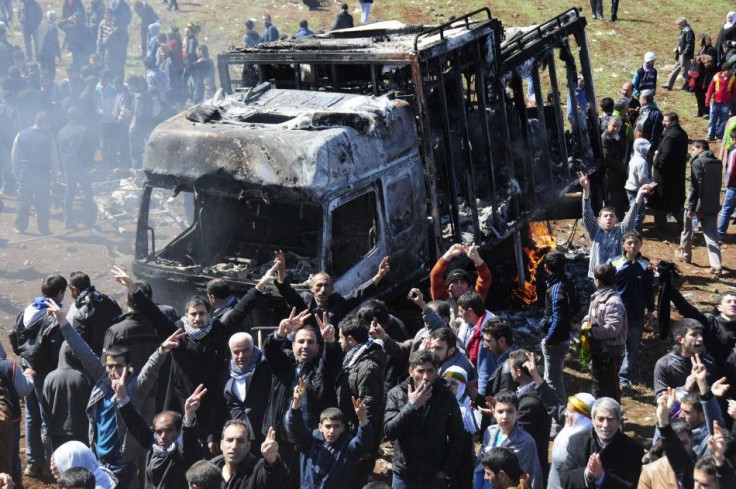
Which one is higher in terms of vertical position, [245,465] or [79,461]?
[79,461]

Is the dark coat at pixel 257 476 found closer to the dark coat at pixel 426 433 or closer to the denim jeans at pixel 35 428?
the dark coat at pixel 426 433

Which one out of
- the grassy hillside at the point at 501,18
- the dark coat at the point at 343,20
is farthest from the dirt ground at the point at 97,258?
the grassy hillside at the point at 501,18

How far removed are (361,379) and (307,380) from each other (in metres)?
0.40

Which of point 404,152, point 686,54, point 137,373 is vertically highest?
point 404,152

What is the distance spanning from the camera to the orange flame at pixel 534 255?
11.7 metres

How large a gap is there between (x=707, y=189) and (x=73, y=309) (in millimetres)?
7787

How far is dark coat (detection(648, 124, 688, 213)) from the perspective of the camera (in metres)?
13.4

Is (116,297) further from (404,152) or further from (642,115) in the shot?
(642,115)

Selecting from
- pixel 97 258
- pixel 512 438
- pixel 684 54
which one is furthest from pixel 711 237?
pixel 684 54

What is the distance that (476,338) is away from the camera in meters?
8.19

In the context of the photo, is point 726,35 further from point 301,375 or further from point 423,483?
point 423,483

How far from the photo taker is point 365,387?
7168 mm

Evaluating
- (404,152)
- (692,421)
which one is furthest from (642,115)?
(692,421)

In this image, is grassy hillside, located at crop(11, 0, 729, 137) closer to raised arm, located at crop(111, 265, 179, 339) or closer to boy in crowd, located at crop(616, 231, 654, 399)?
boy in crowd, located at crop(616, 231, 654, 399)
